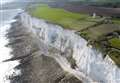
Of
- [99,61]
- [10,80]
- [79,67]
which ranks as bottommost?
[10,80]

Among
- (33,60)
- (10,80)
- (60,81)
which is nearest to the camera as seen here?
(60,81)

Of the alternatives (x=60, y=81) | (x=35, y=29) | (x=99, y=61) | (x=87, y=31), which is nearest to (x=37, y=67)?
(x=60, y=81)

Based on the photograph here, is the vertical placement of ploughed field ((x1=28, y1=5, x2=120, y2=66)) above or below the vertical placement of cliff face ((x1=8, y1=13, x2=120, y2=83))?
above

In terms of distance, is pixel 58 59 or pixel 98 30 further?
pixel 58 59

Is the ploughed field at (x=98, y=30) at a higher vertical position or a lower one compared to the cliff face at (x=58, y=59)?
higher

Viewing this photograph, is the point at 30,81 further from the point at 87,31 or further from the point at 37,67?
the point at 87,31

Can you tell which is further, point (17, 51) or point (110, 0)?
point (110, 0)

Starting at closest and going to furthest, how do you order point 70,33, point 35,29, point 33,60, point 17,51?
point 70,33, point 33,60, point 17,51, point 35,29

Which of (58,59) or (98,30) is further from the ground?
(98,30)
